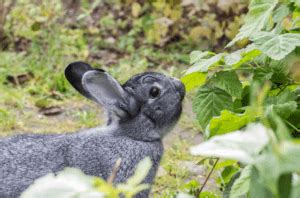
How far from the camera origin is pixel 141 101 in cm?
412

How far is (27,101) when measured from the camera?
6684 mm

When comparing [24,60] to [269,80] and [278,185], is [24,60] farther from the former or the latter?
[278,185]

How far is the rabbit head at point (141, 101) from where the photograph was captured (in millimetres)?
4062

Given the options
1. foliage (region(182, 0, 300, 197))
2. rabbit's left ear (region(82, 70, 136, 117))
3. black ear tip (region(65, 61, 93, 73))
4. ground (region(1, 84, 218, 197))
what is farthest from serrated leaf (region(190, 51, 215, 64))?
ground (region(1, 84, 218, 197))

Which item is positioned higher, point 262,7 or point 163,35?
point 262,7

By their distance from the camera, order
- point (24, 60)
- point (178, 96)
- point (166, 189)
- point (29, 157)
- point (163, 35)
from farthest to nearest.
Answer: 1. point (163, 35)
2. point (24, 60)
3. point (166, 189)
4. point (178, 96)
5. point (29, 157)

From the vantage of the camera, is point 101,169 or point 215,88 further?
point 101,169

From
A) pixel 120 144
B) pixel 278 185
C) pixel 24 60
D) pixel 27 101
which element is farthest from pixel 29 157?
pixel 24 60

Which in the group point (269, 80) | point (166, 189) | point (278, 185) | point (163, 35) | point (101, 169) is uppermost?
point (278, 185)

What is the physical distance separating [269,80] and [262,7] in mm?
321

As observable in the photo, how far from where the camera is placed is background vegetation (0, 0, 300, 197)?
2705mm

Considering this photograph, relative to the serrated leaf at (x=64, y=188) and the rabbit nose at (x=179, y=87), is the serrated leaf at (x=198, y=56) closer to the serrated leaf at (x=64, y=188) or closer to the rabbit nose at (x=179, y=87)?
the rabbit nose at (x=179, y=87)

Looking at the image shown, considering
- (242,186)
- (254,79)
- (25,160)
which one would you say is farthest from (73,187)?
(25,160)

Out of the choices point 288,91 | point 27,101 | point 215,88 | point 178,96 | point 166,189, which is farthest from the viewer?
point 27,101
